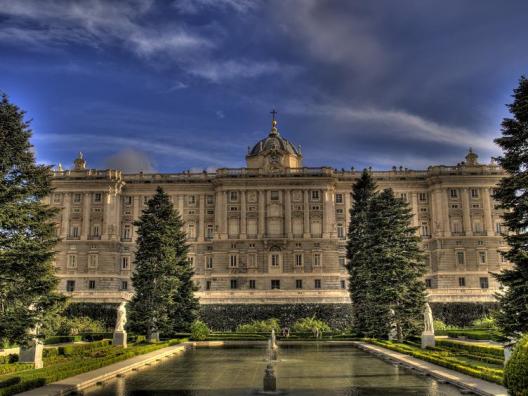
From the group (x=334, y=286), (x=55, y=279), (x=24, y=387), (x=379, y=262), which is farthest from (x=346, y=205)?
(x=24, y=387)

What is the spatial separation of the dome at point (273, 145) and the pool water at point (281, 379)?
183 feet

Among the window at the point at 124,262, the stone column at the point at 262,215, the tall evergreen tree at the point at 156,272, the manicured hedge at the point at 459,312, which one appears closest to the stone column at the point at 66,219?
the window at the point at 124,262

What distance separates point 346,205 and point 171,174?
2721 cm

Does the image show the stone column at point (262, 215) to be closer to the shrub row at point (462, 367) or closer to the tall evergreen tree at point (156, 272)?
the tall evergreen tree at point (156, 272)

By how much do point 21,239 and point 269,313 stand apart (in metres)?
40.7

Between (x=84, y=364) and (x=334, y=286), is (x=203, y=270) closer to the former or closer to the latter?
(x=334, y=286)

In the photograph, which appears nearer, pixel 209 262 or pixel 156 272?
pixel 156 272

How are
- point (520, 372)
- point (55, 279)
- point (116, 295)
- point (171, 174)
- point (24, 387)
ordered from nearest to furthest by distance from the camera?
point (520, 372), point (24, 387), point (55, 279), point (116, 295), point (171, 174)

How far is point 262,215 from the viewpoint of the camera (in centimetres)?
7756

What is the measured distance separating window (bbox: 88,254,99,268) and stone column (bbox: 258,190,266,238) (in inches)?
932

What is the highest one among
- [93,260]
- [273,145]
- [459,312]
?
[273,145]

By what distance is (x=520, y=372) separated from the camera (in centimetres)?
1207

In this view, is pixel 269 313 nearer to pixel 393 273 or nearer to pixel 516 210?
pixel 393 273

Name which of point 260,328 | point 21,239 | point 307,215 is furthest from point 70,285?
point 21,239
